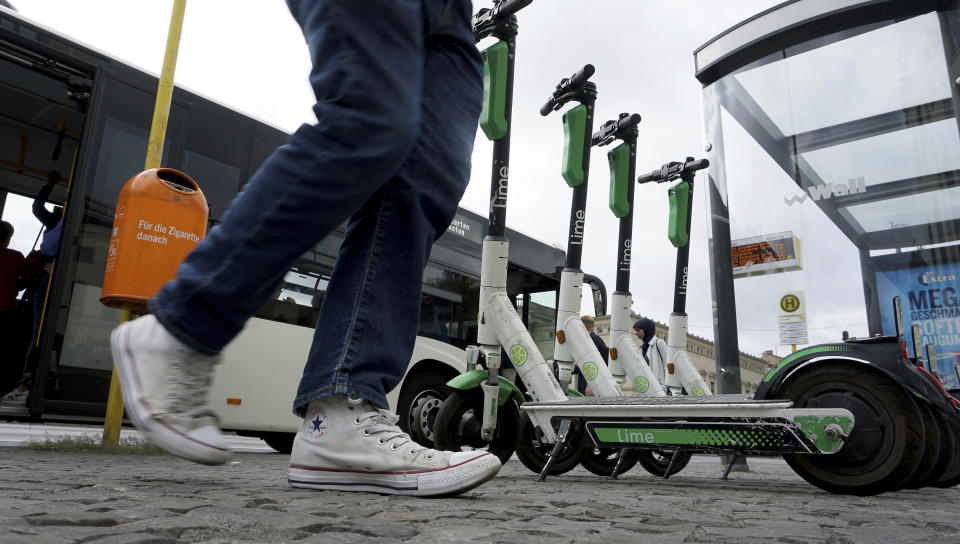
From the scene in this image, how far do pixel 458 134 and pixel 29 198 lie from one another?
6.00 m

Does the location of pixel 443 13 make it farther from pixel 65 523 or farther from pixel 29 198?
pixel 29 198

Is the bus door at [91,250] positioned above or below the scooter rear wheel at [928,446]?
above

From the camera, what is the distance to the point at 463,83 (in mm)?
1701

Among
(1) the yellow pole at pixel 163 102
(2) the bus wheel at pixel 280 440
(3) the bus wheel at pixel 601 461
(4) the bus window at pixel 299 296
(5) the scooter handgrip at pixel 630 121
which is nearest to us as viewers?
(1) the yellow pole at pixel 163 102

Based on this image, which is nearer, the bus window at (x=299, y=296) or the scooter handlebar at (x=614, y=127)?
the bus window at (x=299, y=296)

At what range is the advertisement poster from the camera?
5457 mm

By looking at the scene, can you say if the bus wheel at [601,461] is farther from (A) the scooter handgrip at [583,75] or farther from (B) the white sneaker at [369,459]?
(A) the scooter handgrip at [583,75]

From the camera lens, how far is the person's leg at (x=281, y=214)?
1219mm

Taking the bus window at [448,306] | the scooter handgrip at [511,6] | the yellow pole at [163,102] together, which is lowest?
the bus window at [448,306]

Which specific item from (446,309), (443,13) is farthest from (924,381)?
(446,309)

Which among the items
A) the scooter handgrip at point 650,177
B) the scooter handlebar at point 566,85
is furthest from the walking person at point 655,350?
the scooter handlebar at point 566,85

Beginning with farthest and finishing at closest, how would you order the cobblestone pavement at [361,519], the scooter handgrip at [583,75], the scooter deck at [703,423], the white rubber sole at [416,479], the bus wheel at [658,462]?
the scooter handgrip at [583,75] → the bus wheel at [658,462] → the scooter deck at [703,423] → the white rubber sole at [416,479] → the cobblestone pavement at [361,519]

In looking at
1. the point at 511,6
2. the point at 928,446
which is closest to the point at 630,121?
the point at 511,6

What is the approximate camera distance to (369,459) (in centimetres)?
143
